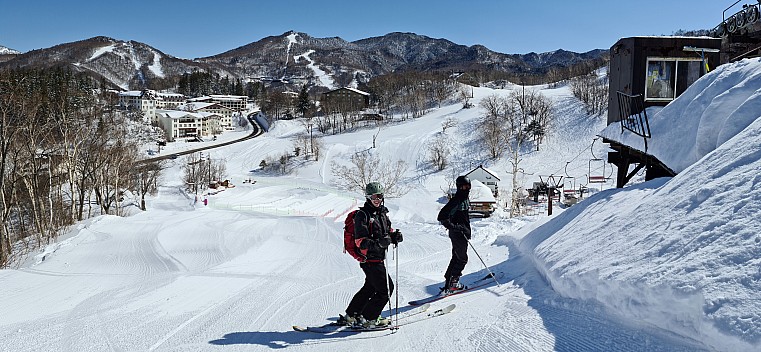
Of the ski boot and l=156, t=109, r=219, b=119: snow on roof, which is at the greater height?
l=156, t=109, r=219, b=119: snow on roof

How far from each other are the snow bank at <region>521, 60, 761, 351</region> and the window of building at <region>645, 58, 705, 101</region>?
12.0ft

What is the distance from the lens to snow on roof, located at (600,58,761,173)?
7.00 meters

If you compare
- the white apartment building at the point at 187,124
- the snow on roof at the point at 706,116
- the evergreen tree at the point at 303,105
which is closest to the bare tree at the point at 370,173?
the snow on roof at the point at 706,116

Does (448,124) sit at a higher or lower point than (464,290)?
higher

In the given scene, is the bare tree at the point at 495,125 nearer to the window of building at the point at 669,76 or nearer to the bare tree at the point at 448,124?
the bare tree at the point at 448,124

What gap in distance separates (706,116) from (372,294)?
6.21m

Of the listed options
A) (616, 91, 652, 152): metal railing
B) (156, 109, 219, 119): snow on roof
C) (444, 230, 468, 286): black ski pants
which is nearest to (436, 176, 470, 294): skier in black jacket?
(444, 230, 468, 286): black ski pants

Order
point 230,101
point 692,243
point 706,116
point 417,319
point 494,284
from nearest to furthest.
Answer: point 692,243
point 417,319
point 494,284
point 706,116
point 230,101

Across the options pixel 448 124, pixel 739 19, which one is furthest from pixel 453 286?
pixel 448 124

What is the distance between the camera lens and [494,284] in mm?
6961

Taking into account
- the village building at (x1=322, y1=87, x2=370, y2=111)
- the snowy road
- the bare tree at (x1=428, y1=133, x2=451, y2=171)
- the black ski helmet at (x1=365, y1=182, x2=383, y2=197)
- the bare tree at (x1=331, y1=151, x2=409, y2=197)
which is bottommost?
the bare tree at (x1=331, y1=151, x2=409, y2=197)

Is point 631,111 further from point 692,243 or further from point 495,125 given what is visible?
point 495,125

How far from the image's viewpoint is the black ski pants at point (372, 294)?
17.0ft

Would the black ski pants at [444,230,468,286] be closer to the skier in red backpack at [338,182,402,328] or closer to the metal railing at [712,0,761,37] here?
the skier in red backpack at [338,182,402,328]
